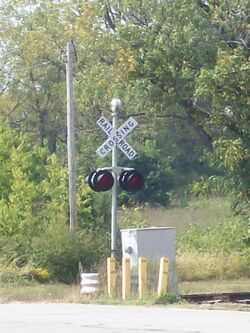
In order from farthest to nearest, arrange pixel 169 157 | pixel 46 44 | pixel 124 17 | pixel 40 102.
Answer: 1. pixel 169 157
2. pixel 40 102
3. pixel 46 44
4. pixel 124 17

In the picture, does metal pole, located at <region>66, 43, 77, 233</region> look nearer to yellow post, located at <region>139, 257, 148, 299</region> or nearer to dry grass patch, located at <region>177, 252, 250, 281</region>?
dry grass patch, located at <region>177, 252, 250, 281</region>

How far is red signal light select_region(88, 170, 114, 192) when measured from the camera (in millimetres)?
22359

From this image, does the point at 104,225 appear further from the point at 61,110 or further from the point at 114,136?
the point at 61,110

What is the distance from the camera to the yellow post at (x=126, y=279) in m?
21.9

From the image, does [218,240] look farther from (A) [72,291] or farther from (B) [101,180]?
(B) [101,180]

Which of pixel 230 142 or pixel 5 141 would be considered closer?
pixel 230 142

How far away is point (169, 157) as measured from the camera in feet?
231

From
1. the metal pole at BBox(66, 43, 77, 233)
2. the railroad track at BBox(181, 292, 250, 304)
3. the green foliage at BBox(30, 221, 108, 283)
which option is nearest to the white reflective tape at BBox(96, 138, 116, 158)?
the railroad track at BBox(181, 292, 250, 304)

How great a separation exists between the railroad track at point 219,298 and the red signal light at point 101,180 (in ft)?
10.1

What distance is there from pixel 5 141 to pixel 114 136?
13.4 m

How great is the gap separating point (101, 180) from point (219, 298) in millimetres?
4220

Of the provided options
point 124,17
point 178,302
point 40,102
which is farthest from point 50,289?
point 40,102

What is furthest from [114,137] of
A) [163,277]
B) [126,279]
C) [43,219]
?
[43,219]

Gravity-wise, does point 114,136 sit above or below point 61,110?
below
